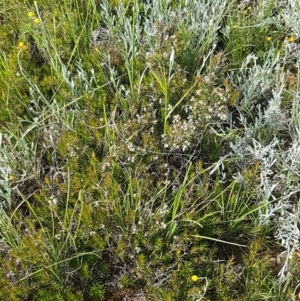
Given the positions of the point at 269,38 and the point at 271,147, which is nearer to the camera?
the point at 271,147

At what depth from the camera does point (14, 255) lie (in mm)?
2066

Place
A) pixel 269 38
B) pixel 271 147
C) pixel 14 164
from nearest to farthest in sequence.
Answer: pixel 14 164 < pixel 271 147 < pixel 269 38

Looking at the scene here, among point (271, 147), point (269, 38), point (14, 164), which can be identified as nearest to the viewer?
point (14, 164)

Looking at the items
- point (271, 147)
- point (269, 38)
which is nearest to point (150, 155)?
point (271, 147)

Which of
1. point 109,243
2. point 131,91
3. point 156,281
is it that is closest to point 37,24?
point 131,91

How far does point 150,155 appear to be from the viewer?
2400mm

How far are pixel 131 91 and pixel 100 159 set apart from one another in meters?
0.40

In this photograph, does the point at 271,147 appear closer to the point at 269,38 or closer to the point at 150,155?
the point at 150,155

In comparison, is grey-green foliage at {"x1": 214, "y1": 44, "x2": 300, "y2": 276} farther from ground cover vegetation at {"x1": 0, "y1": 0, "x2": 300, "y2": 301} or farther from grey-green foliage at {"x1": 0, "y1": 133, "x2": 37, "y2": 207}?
grey-green foliage at {"x1": 0, "y1": 133, "x2": 37, "y2": 207}

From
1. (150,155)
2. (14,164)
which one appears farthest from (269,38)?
(14,164)

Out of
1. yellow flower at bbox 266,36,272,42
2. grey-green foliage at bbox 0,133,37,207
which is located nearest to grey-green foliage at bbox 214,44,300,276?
yellow flower at bbox 266,36,272,42

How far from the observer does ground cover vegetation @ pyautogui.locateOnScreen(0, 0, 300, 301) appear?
212 cm

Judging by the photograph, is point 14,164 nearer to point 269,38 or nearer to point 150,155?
point 150,155

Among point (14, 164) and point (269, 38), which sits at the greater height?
point (269, 38)
